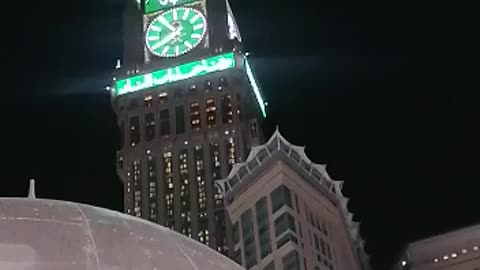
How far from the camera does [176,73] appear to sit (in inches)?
3401

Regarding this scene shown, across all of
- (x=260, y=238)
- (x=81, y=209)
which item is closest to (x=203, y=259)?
(x=81, y=209)

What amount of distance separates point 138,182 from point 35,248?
73.0m

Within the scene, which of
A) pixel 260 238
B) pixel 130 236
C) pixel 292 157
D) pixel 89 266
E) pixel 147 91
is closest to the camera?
pixel 89 266

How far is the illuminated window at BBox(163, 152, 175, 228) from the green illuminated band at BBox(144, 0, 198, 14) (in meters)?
15.9

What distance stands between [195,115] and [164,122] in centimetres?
304

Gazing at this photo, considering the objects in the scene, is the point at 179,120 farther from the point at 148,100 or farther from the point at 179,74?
the point at 179,74

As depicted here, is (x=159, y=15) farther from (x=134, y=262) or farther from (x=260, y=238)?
(x=134, y=262)

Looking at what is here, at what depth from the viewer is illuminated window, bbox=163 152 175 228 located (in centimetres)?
7603

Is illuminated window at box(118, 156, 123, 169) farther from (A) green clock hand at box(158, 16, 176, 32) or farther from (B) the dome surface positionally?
(B) the dome surface

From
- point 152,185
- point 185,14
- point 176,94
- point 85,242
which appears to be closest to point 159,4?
point 185,14

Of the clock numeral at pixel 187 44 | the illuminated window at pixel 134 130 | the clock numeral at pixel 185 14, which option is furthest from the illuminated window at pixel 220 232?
the clock numeral at pixel 185 14

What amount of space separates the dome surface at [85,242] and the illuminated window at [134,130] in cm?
7543

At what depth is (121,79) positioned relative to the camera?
8819 cm

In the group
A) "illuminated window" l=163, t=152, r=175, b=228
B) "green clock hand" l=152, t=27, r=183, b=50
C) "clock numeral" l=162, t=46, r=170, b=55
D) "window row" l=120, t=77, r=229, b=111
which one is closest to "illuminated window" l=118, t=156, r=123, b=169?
"illuminated window" l=163, t=152, r=175, b=228
